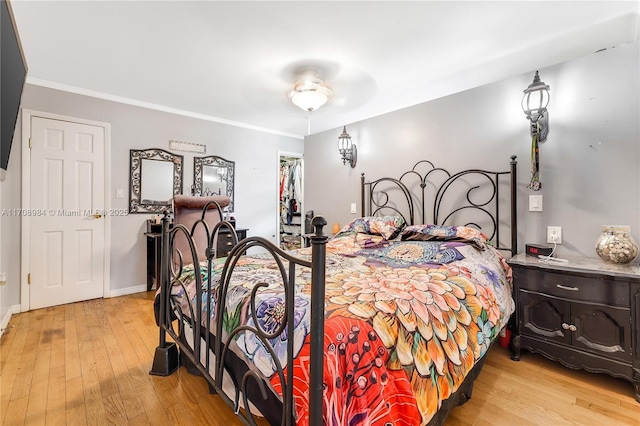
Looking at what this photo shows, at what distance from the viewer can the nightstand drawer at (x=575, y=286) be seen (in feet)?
5.37

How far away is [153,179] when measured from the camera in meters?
3.49

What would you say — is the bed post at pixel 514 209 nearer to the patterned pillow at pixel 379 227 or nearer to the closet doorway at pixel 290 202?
the patterned pillow at pixel 379 227

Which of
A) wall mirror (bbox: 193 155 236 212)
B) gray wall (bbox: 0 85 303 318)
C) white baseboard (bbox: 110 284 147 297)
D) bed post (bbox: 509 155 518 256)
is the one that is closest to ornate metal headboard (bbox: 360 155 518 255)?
bed post (bbox: 509 155 518 256)

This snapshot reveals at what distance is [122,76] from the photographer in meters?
2.72

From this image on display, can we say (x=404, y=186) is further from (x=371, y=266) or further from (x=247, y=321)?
(x=247, y=321)

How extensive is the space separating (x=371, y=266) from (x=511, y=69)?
6.99 feet

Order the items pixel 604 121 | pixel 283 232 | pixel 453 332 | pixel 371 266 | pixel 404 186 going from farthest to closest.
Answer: pixel 283 232
pixel 404 186
pixel 604 121
pixel 371 266
pixel 453 332

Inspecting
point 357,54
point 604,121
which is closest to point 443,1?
point 357,54

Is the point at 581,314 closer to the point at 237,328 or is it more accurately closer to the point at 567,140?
the point at 567,140

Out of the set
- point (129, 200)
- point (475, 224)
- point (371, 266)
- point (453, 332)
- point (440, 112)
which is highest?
point (440, 112)

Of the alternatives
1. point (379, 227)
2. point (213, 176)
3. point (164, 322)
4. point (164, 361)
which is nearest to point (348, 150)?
point (379, 227)

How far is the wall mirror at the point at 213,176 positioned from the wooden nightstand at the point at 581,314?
3.51 m

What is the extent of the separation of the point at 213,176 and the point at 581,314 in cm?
400

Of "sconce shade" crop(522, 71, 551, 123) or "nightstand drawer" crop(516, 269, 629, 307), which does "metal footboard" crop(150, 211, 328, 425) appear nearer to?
"nightstand drawer" crop(516, 269, 629, 307)
